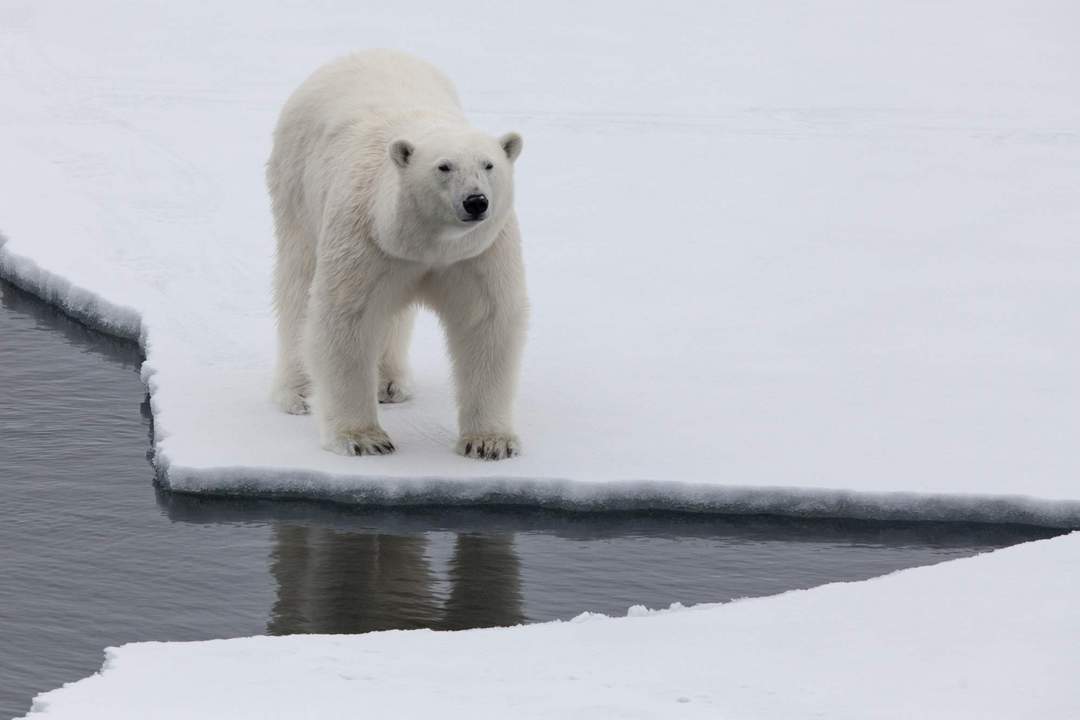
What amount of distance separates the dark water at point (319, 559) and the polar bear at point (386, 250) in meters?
0.50

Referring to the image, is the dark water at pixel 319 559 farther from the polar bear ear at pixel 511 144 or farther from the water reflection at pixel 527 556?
the polar bear ear at pixel 511 144

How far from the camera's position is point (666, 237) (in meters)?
10.0

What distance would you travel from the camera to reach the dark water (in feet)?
17.9

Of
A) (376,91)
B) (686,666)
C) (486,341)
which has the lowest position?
(686,666)

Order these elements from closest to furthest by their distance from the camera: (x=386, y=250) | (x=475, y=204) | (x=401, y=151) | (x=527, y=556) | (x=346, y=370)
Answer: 1. (x=475, y=204)
2. (x=527, y=556)
3. (x=401, y=151)
4. (x=386, y=250)
5. (x=346, y=370)

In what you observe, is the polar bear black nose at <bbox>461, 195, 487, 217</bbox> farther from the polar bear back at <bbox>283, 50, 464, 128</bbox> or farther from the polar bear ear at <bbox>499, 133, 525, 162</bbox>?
the polar bear back at <bbox>283, 50, 464, 128</bbox>

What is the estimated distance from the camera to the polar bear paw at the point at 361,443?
21.9 ft

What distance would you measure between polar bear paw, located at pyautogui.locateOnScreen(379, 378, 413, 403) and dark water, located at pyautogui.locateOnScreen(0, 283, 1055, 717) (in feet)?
3.43

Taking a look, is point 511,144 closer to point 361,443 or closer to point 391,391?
point 361,443

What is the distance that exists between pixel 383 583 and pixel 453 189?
1.36 metres

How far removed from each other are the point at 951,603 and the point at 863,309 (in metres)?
3.78

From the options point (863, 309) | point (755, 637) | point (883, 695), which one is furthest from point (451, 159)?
point (863, 309)

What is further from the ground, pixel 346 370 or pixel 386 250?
pixel 386 250

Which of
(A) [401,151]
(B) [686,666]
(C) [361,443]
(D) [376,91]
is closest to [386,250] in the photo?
(A) [401,151]
